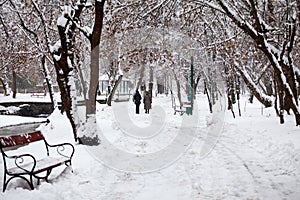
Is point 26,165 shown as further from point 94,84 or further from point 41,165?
point 94,84

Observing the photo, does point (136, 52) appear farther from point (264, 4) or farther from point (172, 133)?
point (264, 4)

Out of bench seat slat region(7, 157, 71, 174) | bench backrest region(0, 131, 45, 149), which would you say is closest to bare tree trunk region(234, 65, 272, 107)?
bench seat slat region(7, 157, 71, 174)

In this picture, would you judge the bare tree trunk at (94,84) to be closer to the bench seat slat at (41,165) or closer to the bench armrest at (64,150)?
the bench armrest at (64,150)

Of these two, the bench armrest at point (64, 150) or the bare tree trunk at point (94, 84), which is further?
the bare tree trunk at point (94, 84)

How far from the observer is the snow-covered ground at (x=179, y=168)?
20.4 feet

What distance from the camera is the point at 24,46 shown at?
66.4ft

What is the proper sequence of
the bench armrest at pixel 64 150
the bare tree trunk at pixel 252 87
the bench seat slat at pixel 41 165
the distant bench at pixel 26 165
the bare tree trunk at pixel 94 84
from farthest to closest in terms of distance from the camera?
the bare tree trunk at pixel 252 87 → the bare tree trunk at pixel 94 84 → the bench armrest at pixel 64 150 → the bench seat slat at pixel 41 165 → the distant bench at pixel 26 165

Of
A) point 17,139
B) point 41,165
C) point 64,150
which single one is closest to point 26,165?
point 41,165

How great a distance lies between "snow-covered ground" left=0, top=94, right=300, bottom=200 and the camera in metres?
6.22

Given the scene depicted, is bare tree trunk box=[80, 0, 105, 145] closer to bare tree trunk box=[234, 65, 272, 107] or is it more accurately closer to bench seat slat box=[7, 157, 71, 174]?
bench seat slat box=[7, 157, 71, 174]

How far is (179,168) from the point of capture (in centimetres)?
811

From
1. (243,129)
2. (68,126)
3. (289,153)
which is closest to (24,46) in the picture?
(68,126)

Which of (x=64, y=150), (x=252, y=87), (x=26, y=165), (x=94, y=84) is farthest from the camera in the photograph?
(x=252, y=87)

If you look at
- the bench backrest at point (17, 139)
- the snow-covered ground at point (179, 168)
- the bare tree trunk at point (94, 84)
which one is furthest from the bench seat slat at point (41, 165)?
the bare tree trunk at point (94, 84)
